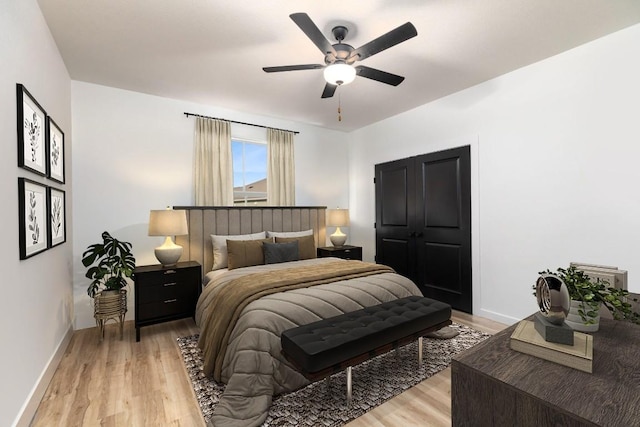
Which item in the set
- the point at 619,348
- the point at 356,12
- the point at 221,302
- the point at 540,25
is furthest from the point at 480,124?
the point at 221,302

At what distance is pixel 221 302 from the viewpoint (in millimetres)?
2479

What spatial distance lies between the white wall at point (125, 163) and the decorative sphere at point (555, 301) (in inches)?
155

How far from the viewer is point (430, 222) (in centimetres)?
414

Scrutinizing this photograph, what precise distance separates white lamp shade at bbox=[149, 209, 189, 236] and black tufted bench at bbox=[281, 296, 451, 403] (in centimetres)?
197

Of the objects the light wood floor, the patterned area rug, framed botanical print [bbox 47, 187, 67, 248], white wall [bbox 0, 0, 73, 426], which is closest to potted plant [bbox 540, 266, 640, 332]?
the light wood floor

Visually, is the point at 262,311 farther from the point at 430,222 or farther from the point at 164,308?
the point at 430,222

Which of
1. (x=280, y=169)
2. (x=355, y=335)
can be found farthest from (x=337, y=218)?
(x=355, y=335)

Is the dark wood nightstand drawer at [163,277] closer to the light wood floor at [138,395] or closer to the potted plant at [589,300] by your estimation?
the light wood floor at [138,395]

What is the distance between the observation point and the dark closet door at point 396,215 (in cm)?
441

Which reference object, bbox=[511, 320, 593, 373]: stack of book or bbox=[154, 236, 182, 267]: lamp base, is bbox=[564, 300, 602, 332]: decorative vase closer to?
bbox=[511, 320, 593, 373]: stack of book

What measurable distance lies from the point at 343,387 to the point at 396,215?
2.98m

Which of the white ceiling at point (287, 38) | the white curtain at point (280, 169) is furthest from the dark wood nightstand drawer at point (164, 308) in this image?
the white ceiling at point (287, 38)

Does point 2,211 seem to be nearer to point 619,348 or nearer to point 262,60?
point 262,60

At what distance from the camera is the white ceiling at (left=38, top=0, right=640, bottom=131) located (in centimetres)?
219
